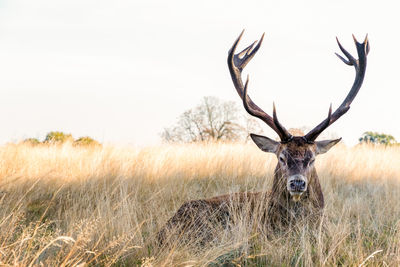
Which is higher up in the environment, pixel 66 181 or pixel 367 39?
pixel 367 39

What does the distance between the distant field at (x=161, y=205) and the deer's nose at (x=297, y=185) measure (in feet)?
1.37

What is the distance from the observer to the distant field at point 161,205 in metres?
3.77

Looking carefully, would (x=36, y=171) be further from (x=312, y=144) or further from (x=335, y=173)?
(x=335, y=173)

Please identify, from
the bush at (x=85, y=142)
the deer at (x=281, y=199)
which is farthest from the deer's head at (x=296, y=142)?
the bush at (x=85, y=142)

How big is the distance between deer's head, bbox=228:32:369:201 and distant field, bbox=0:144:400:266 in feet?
1.73

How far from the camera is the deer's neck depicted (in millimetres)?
4605

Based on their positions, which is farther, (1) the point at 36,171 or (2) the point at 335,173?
(2) the point at 335,173

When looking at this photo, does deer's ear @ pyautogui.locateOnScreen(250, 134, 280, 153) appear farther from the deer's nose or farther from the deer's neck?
the deer's nose

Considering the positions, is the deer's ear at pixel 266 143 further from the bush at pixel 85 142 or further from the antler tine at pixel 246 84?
the bush at pixel 85 142

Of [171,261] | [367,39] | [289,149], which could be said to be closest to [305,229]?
[289,149]

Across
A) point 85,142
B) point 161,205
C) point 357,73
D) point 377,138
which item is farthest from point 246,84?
point 377,138

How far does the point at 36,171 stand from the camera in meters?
7.04

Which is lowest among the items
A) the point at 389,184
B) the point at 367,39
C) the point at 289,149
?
the point at 389,184

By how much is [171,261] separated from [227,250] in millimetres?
604
